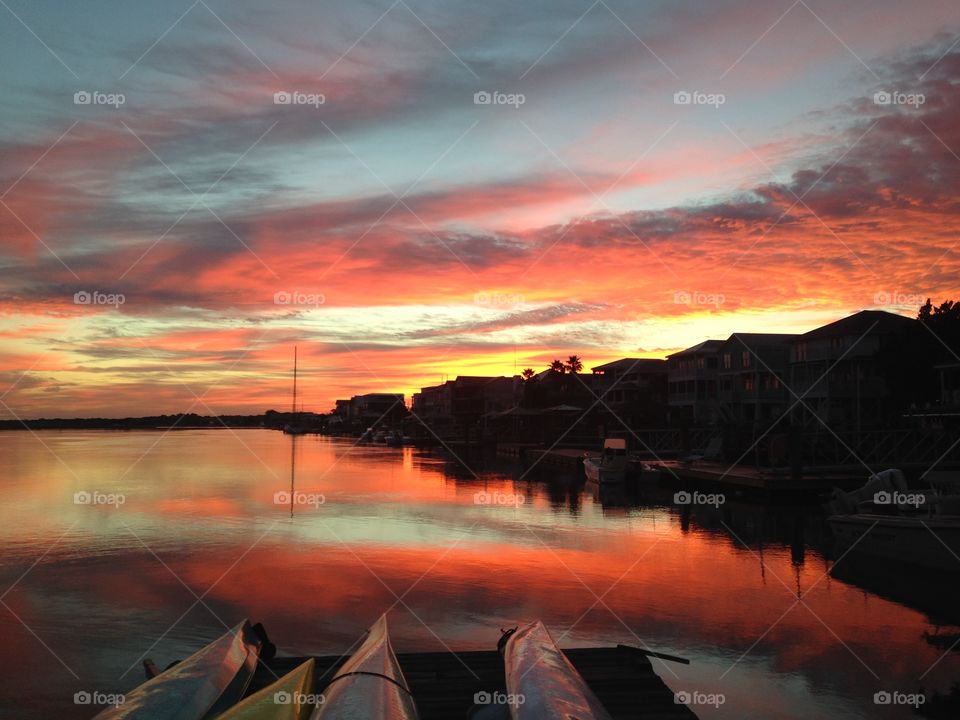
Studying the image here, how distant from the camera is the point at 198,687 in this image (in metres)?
9.48

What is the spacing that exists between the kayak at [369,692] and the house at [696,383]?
237 ft

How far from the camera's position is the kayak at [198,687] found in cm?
878

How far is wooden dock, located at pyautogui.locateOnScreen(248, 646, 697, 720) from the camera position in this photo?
9.44 metres

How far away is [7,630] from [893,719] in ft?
50.0

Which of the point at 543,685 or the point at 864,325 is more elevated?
the point at 864,325

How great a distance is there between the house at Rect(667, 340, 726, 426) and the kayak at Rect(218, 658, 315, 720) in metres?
73.2

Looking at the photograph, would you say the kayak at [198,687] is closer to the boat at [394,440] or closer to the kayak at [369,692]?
the kayak at [369,692]

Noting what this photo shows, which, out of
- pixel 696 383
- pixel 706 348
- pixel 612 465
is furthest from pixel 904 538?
pixel 696 383

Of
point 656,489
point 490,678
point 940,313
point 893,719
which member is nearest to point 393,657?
point 490,678

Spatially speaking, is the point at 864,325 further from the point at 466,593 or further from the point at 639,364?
the point at 466,593

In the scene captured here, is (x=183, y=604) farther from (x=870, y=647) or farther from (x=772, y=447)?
(x=772, y=447)

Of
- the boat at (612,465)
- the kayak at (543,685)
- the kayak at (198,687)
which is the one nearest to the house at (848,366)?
the boat at (612,465)

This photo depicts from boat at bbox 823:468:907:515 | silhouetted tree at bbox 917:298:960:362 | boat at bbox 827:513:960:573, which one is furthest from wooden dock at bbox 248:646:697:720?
silhouetted tree at bbox 917:298:960:362

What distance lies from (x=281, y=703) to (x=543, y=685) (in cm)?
287
